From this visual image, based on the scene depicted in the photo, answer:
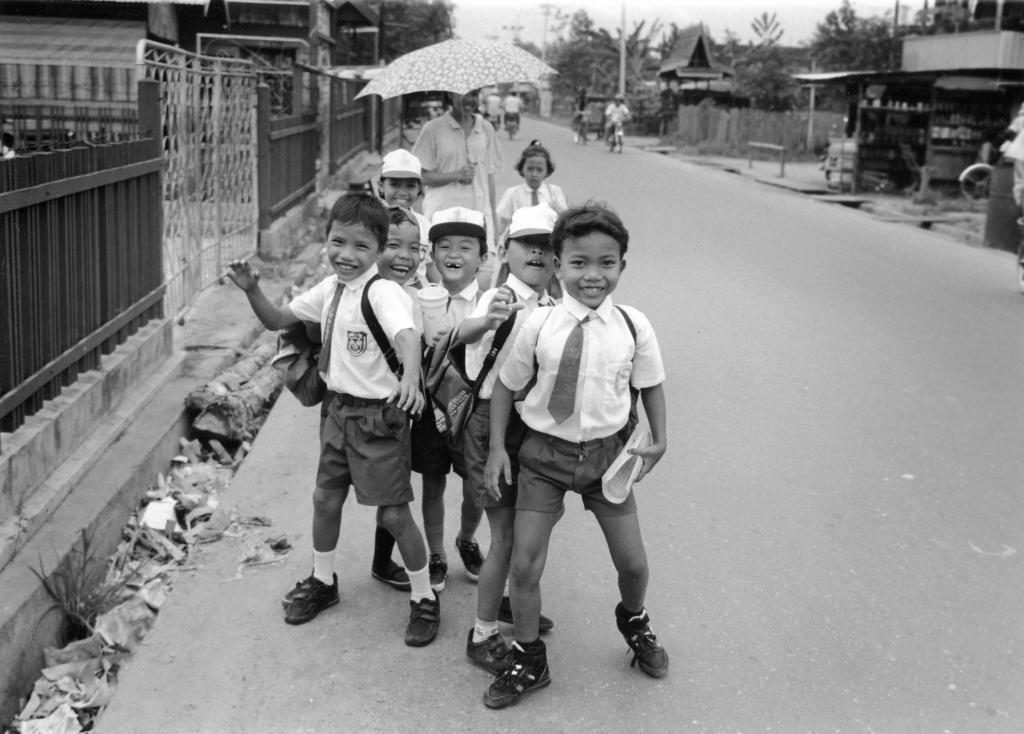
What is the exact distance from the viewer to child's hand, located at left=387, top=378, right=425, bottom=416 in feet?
12.1

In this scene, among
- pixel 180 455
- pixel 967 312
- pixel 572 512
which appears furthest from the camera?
pixel 967 312

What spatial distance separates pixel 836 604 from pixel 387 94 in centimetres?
514

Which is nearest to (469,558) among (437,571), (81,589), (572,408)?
(437,571)

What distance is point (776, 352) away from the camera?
331 inches

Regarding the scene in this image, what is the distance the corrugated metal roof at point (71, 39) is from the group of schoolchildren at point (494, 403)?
44.4 feet

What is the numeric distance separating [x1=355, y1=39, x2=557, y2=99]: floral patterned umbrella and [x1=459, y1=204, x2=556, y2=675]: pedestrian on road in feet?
13.5

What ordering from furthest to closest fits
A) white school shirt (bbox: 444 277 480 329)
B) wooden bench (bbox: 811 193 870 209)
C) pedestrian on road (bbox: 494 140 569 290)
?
wooden bench (bbox: 811 193 870 209) → pedestrian on road (bbox: 494 140 569 290) → white school shirt (bbox: 444 277 480 329)

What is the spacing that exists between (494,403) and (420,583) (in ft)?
2.64

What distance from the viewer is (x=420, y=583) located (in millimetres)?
3998

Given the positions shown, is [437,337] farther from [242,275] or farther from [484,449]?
[242,275]

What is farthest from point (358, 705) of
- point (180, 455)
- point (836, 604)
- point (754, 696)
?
point (180, 455)

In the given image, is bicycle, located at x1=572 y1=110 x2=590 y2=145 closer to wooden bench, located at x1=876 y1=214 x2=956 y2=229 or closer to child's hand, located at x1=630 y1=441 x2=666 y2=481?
wooden bench, located at x1=876 y1=214 x2=956 y2=229

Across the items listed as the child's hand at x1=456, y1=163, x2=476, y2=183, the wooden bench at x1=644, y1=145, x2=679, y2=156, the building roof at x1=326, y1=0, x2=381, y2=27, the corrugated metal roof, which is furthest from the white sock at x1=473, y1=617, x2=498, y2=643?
the wooden bench at x1=644, y1=145, x2=679, y2=156

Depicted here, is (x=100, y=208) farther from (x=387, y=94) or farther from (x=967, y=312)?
(x=967, y=312)
